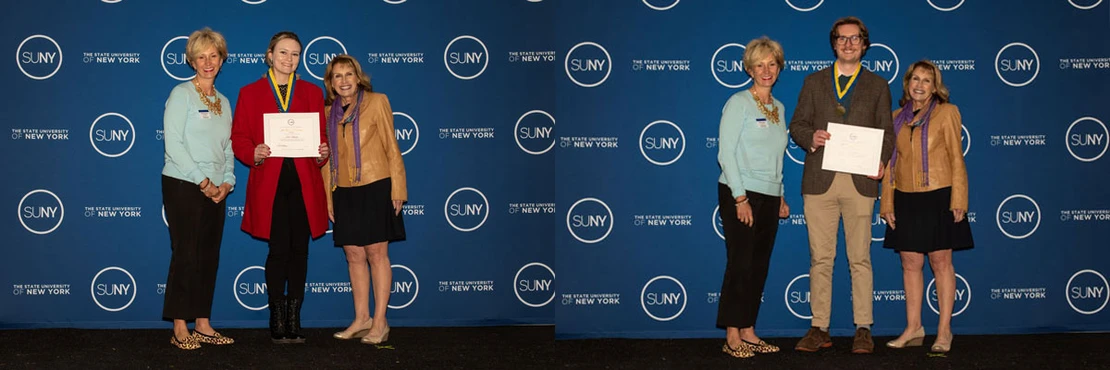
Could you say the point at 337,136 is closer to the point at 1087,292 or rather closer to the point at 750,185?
the point at 750,185

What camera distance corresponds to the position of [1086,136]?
5758mm

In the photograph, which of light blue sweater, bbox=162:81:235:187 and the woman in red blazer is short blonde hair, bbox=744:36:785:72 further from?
light blue sweater, bbox=162:81:235:187

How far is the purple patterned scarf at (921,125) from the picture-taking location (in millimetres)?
5133

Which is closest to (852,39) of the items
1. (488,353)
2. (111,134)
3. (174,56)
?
(488,353)

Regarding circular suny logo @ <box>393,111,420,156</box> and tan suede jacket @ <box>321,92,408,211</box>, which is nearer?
tan suede jacket @ <box>321,92,408,211</box>

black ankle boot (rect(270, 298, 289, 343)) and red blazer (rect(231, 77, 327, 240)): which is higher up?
red blazer (rect(231, 77, 327, 240))

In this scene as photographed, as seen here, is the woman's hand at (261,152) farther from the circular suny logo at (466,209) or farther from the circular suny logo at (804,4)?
the circular suny logo at (804,4)

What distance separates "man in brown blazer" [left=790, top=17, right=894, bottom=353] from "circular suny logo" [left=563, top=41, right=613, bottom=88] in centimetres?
117

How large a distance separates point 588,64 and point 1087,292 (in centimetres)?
336

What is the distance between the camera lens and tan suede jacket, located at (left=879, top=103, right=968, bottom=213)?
16.8ft

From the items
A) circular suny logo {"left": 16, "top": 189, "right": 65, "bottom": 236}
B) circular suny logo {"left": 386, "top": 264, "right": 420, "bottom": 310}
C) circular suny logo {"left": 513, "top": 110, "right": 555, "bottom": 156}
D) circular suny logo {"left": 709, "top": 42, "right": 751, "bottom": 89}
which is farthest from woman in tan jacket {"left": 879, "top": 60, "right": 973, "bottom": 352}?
circular suny logo {"left": 16, "top": 189, "right": 65, "bottom": 236}

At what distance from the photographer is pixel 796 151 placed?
573cm

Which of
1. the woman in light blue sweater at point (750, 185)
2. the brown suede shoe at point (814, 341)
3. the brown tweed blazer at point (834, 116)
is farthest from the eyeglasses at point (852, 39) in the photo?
the brown suede shoe at point (814, 341)

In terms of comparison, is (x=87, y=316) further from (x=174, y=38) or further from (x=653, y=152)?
(x=653, y=152)
